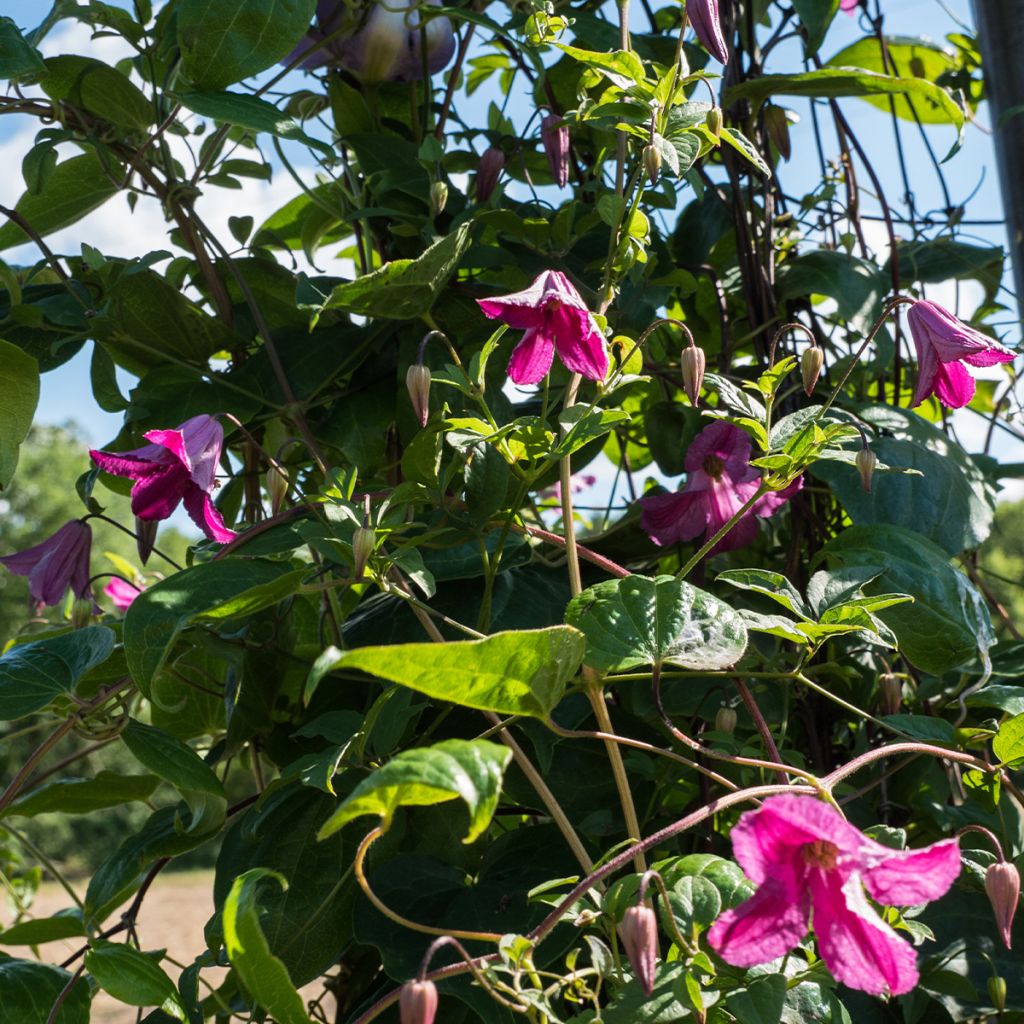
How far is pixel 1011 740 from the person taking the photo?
437 mm

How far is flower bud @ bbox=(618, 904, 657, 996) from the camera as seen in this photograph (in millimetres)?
325

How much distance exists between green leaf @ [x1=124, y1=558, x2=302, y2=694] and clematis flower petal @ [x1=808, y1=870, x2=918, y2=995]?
0.22m

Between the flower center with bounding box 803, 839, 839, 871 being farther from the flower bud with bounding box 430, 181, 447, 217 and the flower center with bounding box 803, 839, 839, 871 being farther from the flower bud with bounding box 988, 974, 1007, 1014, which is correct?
the flower bud with bounding box 430, 181, 447, 217

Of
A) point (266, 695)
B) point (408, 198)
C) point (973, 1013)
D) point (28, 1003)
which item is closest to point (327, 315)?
point (408, 198)

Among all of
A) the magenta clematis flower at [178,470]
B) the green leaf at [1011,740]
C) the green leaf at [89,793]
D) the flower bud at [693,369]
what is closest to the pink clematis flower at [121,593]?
the green leaf at [89,793]

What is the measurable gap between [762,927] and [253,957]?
0.50ft

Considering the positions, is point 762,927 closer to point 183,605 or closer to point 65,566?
point 183,605

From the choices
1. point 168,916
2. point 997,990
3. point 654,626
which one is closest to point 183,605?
point 654,626

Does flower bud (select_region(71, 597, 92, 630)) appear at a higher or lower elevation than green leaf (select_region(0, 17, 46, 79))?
lower

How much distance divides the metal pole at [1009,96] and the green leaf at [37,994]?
2.22 feet

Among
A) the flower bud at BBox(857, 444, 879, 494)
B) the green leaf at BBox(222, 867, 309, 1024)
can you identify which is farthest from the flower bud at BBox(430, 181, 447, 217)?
the green leaf at BBox(222, 867, 309, 1024)

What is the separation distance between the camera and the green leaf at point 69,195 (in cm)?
73

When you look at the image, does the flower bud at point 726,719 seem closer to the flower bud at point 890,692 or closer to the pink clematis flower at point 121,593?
the flower bud at point 890,692

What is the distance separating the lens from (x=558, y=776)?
0.59 meters
